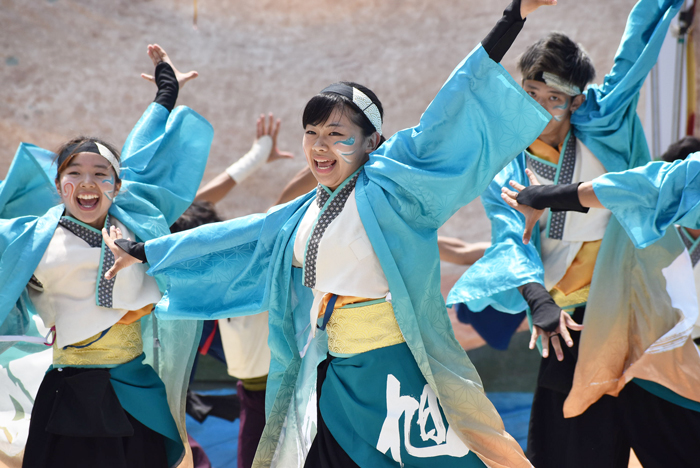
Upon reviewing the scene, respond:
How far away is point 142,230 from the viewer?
232 centimetres

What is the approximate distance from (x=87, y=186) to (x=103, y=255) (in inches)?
8.7

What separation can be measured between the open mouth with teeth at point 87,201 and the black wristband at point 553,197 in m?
1.30

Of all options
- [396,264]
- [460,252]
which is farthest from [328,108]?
[460,252]

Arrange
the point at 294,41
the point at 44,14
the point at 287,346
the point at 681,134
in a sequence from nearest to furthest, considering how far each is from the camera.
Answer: the point at 287,346, the point at 681,134, the point at 44,14, the point at 294,41

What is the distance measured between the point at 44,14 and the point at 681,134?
14.1 ft

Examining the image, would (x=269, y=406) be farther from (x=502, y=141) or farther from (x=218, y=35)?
(x=218, y=35)

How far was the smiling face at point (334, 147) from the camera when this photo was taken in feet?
6.03

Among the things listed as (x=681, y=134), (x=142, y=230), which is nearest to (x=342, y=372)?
(x=142, y=230)

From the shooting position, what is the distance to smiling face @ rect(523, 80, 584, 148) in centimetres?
241

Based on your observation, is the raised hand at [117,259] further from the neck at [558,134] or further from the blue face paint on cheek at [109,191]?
the neck at [558,134]

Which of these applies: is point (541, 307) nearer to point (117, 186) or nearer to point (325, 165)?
point (325, 165)

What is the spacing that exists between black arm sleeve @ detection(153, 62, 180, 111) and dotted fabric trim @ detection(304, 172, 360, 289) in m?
1.12

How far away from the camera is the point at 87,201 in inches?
88.6

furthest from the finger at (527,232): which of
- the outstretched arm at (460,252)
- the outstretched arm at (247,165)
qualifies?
the outstretched arm at (247,165)
